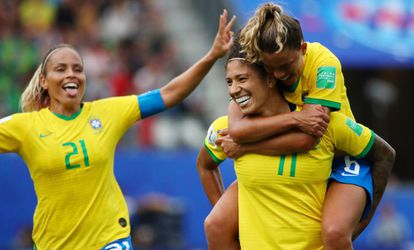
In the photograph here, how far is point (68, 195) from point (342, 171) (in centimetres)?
199

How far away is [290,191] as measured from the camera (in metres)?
6.31

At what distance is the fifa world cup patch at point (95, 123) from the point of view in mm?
7344

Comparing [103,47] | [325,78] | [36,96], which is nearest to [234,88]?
[325,78]

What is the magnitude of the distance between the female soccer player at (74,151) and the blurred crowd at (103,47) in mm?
7797

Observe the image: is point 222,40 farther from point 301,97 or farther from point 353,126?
point 353,126

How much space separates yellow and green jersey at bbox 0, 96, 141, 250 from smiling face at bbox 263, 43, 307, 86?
1.68 metres

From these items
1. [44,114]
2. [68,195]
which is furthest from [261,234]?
[44,114]

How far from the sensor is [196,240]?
15188 mm

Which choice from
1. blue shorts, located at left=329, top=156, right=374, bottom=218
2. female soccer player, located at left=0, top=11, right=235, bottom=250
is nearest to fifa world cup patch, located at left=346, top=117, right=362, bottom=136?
blue shorts, located at left=329, top=156, right=374, bottom=218

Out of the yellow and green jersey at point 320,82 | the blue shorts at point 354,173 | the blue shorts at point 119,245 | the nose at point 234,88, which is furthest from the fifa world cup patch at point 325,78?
the blue shorts at point 119,245

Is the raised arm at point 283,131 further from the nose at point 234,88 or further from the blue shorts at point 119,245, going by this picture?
the blue shorts at point 119,245

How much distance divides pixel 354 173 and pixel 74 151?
204 centimetres

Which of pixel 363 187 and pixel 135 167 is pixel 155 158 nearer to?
pixel 135 167

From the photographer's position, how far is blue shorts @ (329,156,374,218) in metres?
6.47
